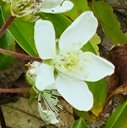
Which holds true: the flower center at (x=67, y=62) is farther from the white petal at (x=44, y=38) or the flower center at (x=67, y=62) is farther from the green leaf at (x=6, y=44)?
the green leaf at (x=6, y=44)

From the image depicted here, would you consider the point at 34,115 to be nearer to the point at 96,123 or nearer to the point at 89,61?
the point at 96,123

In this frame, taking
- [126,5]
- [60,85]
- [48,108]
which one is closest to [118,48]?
[126,5]

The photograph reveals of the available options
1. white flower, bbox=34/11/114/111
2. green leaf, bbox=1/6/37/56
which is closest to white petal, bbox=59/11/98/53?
white flower, bbox=34/11/114/111

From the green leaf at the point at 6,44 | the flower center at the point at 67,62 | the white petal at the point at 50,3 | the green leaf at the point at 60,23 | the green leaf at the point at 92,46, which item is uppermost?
the white petal at the point at 50,3

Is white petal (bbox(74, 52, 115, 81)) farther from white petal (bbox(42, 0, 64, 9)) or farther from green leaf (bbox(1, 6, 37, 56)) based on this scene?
green leaf (bbox(1, 6, 37, 56))

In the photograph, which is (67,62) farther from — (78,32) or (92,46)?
(92,46)

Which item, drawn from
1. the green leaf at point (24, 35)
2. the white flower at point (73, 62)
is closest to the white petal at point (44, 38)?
the white flower at point (73, 62)
